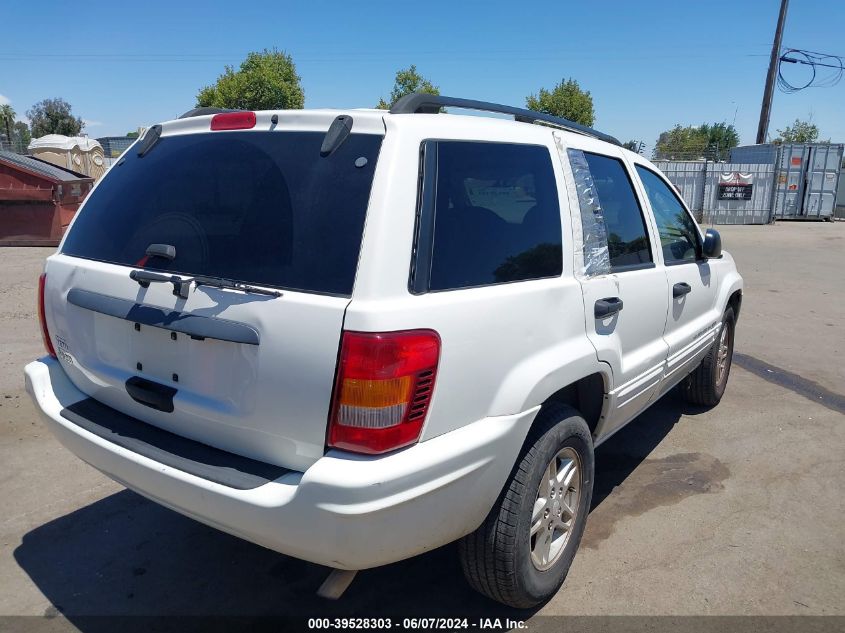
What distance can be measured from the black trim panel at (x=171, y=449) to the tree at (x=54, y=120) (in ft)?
259

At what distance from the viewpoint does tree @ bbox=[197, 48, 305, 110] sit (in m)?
41.7

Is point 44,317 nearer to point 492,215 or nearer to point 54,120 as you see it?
point 492,215

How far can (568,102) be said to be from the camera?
142 ft

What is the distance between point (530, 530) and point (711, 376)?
10.0ft

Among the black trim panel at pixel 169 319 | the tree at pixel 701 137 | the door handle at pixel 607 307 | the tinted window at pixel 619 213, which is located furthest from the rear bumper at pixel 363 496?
the tree at pixel 701 137

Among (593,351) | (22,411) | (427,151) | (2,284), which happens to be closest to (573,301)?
(593,351)

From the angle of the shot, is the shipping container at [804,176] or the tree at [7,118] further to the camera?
the tree at [7,118]

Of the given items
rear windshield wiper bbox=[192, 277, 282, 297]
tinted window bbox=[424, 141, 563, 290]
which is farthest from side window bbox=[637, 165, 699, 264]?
rear windshield wiper bbox=[192, 277, 282, 297]

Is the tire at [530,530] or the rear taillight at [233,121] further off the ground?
the rear taillight at [233,121]

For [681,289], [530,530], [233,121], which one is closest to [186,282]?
[233,121]

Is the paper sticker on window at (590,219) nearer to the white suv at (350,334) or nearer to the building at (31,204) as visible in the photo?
the white suv at (350,334)

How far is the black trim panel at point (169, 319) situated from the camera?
211 centimetres

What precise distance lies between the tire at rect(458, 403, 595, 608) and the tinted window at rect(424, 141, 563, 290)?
2.09ft

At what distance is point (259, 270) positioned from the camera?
220cm
